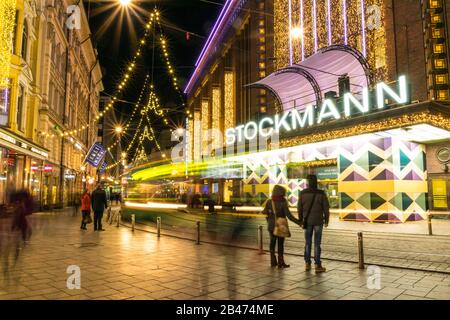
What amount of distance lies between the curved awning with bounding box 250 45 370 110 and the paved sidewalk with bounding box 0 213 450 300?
11891 millimetres

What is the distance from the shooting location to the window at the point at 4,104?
21.1 metres

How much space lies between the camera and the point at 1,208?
20328 mm

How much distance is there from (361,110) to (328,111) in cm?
212

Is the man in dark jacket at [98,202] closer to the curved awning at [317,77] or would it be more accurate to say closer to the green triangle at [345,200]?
the green triangle at [345,200]

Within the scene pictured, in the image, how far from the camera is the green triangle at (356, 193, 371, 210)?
1797cm

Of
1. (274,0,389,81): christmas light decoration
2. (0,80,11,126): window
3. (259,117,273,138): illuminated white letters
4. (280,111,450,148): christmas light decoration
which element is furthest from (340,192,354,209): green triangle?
(0,80,11,126): window

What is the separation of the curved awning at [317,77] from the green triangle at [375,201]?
17.5ft

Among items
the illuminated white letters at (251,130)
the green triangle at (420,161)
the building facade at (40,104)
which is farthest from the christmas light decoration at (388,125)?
the building facade at (40,104)

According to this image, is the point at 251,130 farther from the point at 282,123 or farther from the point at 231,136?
the point at 282,123
